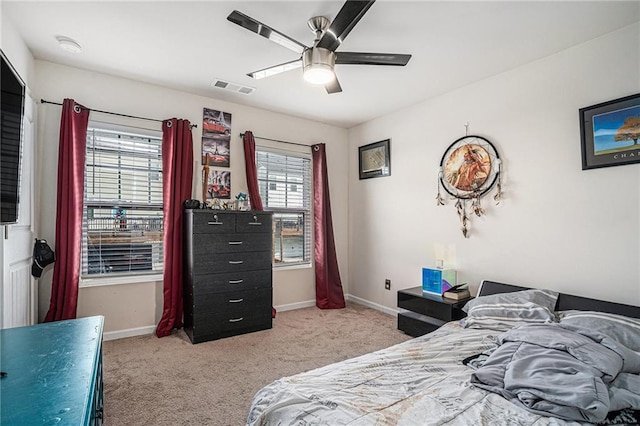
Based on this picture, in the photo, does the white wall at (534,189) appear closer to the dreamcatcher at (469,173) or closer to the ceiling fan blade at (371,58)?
the dreamcatcher at (469,173)

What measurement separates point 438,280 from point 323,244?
5.30 feet

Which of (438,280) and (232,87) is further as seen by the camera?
(232,87)

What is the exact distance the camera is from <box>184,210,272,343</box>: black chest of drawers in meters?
3.01

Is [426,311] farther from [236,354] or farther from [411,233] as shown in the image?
[236,354]

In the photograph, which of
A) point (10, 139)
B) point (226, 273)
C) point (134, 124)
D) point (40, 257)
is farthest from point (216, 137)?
point (10, 139)

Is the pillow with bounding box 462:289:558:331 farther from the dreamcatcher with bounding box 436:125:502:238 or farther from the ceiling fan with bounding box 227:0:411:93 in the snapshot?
the ceiling fan with bounding box 227:0:411:93

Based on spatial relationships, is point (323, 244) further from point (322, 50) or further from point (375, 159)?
point (322, 50)

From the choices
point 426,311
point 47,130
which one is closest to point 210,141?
point 47,130

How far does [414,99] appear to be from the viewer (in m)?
3.59

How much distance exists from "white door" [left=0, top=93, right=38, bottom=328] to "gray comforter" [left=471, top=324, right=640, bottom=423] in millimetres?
2814

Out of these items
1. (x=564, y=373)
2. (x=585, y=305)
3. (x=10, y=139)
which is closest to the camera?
(x=564, y=373)

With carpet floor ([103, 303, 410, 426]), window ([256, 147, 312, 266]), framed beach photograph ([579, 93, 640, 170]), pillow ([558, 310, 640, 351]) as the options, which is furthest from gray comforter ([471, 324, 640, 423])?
window ([256, 147, 312, 266])

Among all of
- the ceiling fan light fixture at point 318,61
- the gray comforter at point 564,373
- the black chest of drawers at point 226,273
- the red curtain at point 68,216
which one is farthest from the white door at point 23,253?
the gray comforter at point 564,373

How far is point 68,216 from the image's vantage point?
2771 millimetres
